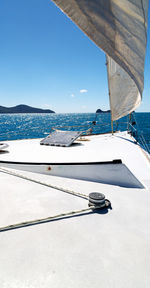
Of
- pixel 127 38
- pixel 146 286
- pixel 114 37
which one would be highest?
pixel 127 38

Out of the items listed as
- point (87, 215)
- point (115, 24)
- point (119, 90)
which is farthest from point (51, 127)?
point (115, 24)

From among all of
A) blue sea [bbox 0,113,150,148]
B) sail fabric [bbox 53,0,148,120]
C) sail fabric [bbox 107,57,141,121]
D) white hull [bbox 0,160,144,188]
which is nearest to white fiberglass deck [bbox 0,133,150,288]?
white hull [bbox 0,160,144,188]

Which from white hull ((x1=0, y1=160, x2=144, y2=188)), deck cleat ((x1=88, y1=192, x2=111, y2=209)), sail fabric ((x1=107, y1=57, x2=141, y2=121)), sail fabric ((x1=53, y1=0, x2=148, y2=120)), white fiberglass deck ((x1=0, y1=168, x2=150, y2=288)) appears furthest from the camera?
sail fabric ((x1=107, y1=57, x2=141, y2=121))

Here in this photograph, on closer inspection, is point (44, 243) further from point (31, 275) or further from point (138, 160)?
point (138, 160)

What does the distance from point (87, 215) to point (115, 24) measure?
277cm

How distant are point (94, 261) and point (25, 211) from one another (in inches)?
52.1

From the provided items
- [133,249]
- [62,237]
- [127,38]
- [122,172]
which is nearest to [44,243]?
[62,237]

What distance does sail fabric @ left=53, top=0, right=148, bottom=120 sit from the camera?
1625 millimetres

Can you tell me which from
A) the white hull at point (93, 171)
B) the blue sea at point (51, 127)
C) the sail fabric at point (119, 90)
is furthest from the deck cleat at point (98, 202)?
the sail fabric at point (119, 90)

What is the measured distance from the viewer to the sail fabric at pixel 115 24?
64.0 inches

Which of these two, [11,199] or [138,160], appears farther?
[138,160]

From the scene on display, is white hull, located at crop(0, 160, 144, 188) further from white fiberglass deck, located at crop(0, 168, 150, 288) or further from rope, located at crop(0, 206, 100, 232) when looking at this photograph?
rope, located at crop(0, 206, 100, 232)

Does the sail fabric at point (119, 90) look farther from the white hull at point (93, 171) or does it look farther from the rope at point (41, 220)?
the rope at point (41, 220)

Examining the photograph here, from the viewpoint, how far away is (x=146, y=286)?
1.37 meters
